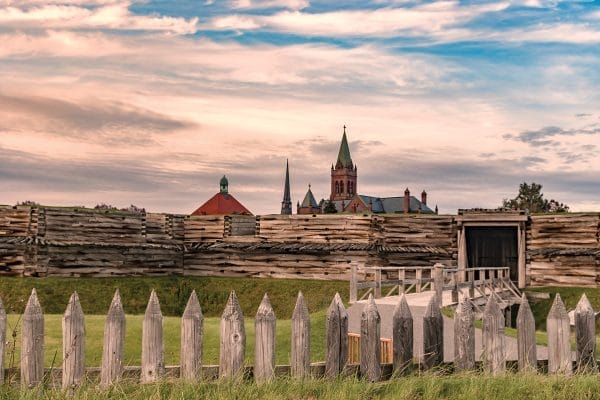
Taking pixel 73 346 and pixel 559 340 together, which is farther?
pixel 559 340

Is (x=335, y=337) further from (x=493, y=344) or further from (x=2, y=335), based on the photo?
(x=2, y=335)

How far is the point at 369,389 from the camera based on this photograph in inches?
225

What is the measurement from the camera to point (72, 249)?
28141 mm

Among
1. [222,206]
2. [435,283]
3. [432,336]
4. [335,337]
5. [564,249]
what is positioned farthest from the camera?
[222,206]

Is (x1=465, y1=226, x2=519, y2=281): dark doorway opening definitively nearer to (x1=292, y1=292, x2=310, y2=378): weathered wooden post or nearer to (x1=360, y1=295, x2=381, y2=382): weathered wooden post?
(x1=360, y1=295, x2=381, y2=382): weathered wooden post

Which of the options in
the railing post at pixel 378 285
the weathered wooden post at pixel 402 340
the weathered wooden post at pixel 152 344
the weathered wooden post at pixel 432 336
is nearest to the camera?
the weathered wooden post at pixel 152 344

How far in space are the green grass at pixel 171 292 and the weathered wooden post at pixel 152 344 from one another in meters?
20.7


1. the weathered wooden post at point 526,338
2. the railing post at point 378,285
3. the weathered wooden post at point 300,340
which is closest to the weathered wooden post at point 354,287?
the railing post at point 378,285

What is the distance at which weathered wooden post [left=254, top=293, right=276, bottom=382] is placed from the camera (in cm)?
563

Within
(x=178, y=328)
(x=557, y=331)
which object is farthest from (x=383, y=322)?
(x=557, y=331)

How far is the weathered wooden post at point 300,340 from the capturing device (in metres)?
5.68

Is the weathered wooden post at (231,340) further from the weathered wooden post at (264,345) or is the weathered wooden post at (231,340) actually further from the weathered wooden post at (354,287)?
the weathered wooden post at (354,287)

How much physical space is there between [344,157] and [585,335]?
11782 cm

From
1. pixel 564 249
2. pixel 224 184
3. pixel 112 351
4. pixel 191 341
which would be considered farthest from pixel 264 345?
pixel 224 184
